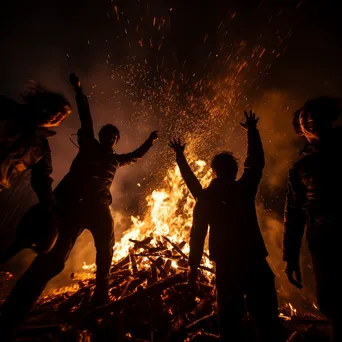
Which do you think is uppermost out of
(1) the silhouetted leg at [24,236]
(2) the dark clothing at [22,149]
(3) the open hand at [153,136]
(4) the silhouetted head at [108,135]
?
(3) the open hand at [153,136]

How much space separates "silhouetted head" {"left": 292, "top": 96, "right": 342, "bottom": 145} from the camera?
264 centimetres

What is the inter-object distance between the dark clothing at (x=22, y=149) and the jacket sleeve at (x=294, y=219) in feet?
10.9

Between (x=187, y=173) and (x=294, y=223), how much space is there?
5.42ft

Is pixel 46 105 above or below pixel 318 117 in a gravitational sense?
above

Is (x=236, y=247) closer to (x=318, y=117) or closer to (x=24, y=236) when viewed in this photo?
(x=318, y=117)

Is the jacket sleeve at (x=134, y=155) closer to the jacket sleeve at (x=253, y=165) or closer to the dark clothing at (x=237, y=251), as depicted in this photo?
the dark clothing at (x=237, y=251)

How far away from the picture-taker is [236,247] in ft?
8.11

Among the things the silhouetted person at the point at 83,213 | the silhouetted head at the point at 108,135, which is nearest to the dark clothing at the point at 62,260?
the silhouetted person at the point at 83,213

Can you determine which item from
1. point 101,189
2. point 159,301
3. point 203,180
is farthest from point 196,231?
point 203,180

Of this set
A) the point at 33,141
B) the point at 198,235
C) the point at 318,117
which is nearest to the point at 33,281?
the point at 33,141

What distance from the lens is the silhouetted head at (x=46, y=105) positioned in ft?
9.78

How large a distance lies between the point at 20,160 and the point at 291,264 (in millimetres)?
4011

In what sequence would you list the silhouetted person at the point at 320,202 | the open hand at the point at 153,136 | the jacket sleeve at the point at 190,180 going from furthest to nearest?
the open hand at the point at 153,136 → the jacket sleeve at the point at 190,180 → the silhouetted person at the point at 320,202

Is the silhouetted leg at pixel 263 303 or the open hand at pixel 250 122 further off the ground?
the open hand at pixel 250 122
